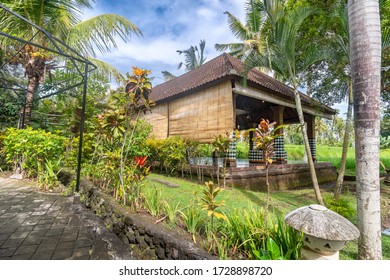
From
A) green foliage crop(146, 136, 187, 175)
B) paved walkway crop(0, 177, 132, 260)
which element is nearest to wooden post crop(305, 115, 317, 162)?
green foliage crop(146, 136, 187, 175)

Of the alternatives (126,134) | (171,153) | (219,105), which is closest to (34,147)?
(126,134)

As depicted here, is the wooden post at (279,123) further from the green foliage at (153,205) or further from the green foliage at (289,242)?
the green foliage at (289,242)

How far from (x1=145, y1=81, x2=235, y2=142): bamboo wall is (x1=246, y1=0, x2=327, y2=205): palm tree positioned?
4.93 ft

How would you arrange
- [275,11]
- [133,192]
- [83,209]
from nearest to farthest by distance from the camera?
1. [133,192]
2. [83,209]
3. [275,11]

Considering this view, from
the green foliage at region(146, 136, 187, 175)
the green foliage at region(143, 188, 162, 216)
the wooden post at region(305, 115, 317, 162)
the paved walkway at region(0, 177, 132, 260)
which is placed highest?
the wooden post at region(305, 115, 317, 162)

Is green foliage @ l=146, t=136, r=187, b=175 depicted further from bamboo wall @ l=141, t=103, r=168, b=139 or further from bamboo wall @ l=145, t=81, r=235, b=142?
bamboo wall @ l=141, t=103, r=168, b=139

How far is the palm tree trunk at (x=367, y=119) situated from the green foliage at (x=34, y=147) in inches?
257

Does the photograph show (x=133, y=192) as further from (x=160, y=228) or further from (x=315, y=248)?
(x=315, y=248)

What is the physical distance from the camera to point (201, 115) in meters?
7.56

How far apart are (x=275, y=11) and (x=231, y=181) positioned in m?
4.53

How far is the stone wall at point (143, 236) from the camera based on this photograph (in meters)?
2.11

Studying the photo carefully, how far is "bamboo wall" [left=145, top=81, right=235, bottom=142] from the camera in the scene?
21.9 feet

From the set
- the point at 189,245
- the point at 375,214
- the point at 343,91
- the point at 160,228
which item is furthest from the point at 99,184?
the point at 343,91

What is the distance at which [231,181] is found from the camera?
6.19m
